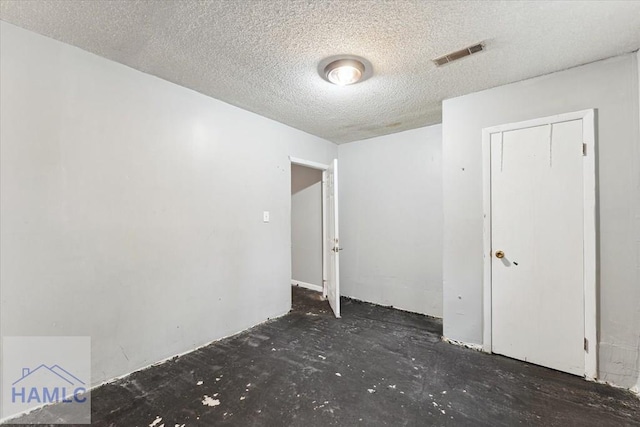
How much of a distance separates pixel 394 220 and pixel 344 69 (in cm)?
226

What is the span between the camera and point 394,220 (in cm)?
376

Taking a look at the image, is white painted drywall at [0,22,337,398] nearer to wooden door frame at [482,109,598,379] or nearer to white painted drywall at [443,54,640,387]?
white painted drywall at [443,54,640,387]

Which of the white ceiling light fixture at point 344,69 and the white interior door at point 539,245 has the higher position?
the white ceiling light fixture at point 344,69

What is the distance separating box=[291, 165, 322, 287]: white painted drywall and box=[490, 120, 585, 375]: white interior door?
2.62m

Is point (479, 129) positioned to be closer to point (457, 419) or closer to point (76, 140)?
point (457, 419)

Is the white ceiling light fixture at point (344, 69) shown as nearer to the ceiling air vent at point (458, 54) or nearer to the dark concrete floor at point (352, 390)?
the ceiling air vent at point (458, 54)

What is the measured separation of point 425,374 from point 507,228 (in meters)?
1.47

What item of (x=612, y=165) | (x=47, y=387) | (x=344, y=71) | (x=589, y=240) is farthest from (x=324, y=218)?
(x=47, y=387)

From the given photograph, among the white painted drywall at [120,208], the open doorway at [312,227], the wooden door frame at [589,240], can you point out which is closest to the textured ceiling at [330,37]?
the white painted drywall at [120,208]

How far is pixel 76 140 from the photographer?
1.90 m

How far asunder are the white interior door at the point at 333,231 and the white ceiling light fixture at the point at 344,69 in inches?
48.4

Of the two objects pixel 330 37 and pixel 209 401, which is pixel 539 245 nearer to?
pixel 330 37

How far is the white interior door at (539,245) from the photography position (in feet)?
7.06

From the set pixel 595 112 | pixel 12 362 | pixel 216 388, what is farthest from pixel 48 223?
pixel 595 112
